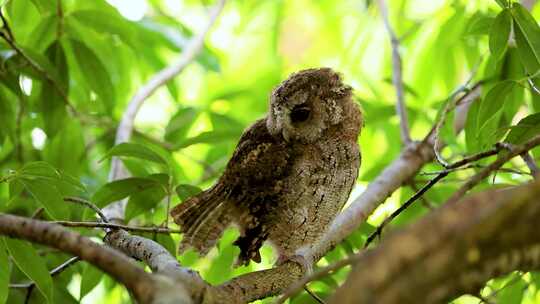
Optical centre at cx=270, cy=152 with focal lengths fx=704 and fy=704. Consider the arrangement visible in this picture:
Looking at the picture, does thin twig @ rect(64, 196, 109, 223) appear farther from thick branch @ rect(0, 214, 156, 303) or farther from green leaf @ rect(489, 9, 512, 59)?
green leaf @ rect(489, 9, 512, 59)

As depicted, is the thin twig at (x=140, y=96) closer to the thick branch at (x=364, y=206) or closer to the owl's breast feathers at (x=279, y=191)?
the owl's breast feathers at (x=279, y=191)

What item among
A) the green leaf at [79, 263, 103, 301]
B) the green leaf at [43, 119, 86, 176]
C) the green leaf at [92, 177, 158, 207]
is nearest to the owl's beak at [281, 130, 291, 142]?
the green leaf at [92, 177, 158, 207]

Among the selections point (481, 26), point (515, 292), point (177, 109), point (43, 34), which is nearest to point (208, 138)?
point (43, 34)

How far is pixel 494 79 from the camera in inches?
72.1

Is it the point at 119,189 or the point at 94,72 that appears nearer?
the point at 119,189

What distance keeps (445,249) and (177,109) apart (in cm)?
209

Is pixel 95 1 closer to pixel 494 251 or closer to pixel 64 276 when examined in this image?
→ pixel 64 276

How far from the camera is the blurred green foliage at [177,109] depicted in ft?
4.98

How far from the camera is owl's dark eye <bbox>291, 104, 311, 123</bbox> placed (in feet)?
5.65

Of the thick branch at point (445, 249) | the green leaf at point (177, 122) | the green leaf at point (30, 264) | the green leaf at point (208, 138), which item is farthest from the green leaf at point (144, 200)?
the thick branch at point (445, 249)

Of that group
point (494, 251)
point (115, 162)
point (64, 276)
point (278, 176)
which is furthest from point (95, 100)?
point (494, 251)

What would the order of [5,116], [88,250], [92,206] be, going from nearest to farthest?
[88,250] < [92,206] < [5,116]

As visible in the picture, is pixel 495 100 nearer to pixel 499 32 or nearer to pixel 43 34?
pixel 499 32

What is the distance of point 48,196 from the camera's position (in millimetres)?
1469
